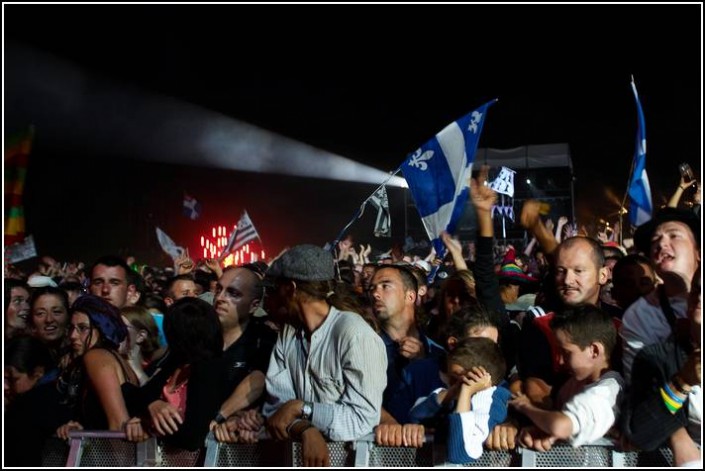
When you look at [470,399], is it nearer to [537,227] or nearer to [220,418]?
[220,418]

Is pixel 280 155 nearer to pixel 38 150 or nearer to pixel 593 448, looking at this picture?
pixel 38 150

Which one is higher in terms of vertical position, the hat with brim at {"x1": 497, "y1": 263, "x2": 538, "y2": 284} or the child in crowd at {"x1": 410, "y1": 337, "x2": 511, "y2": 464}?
the hat with brim at {"x1": 497, "y1": 263, "x2": 538, "y2": 284}

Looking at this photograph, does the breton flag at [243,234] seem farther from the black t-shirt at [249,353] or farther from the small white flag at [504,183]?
the black t-shirt at [249,353]

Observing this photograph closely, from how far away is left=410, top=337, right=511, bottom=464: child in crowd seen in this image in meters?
3.22

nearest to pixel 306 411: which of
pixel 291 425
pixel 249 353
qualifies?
pixel 291 425

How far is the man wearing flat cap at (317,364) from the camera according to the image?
3.45 meters

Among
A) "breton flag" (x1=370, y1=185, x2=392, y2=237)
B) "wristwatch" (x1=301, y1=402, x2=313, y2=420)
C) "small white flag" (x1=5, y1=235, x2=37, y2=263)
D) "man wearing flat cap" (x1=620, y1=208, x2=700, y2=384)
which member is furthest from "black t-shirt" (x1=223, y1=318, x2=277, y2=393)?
"small white flag" (x1=5, y1=235, x2=37, y2=263)

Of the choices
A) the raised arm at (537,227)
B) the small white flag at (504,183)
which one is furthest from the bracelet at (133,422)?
the small white flag at (504,183)

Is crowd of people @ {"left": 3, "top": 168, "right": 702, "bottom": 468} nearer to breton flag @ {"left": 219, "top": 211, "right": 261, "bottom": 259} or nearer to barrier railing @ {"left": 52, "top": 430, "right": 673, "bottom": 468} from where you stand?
barrier railing @ {"left": 52, "top": 430, "right": 673, "bottom": 468}

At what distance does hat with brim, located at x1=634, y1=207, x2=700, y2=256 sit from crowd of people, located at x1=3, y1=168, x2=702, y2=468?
0.04 feet

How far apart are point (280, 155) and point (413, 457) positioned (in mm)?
23447

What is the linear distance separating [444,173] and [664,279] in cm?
344

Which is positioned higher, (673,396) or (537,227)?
(537,227)

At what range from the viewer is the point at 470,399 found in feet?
11.0
